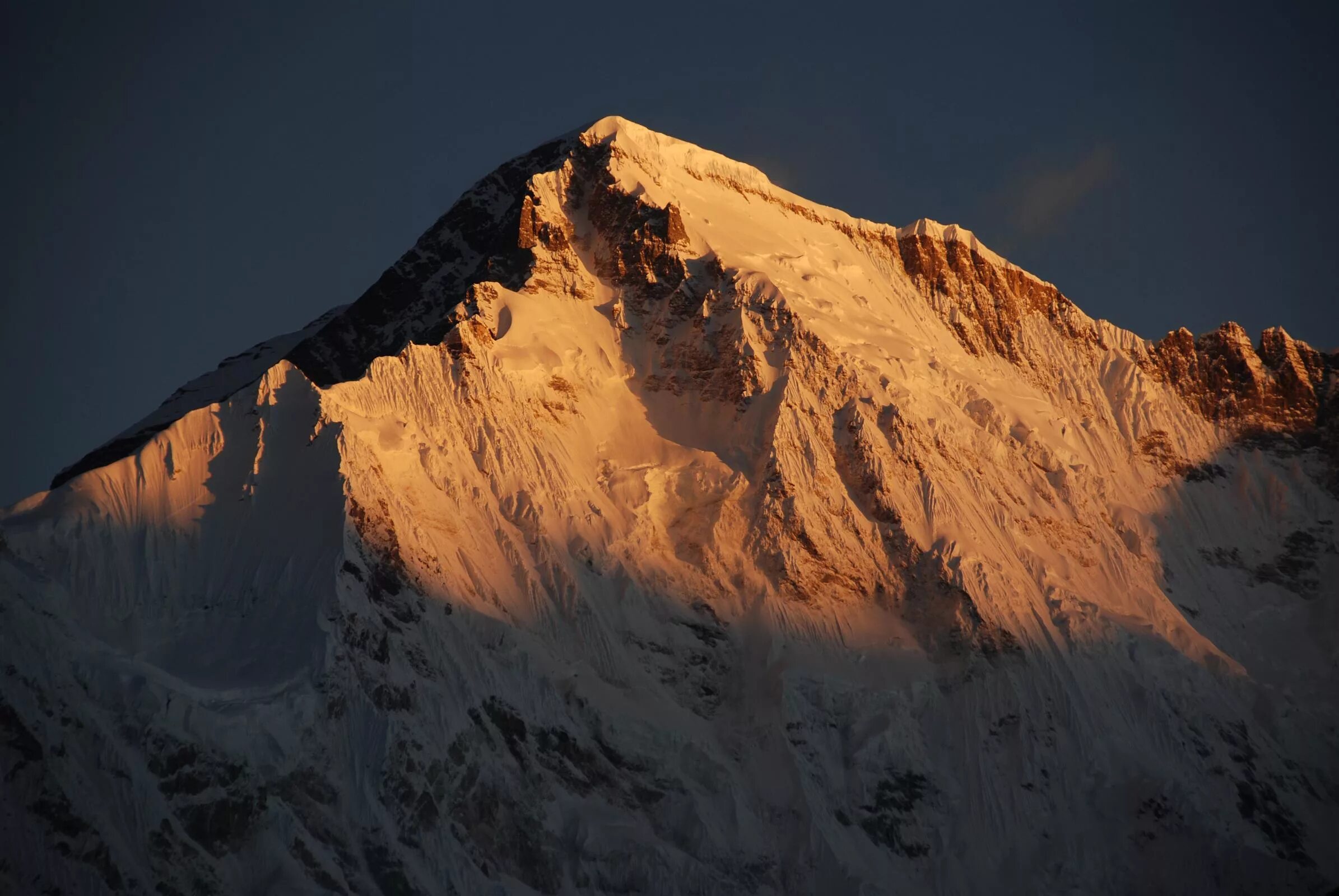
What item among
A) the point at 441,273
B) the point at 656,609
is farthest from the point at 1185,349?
the point at 656,609

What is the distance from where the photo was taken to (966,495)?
157000 millimetres

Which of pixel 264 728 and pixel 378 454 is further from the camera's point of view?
pixel 378 454

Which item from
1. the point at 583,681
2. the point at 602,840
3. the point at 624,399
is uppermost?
the point at 624,399

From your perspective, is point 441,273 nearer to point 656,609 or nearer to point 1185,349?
point 656,609

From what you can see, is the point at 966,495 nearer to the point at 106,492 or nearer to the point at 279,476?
the point at 279,476

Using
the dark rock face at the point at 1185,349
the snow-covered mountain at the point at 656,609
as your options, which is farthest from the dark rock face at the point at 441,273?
the dark rock face at the point at 1185,349

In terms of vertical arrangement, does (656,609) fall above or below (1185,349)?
below

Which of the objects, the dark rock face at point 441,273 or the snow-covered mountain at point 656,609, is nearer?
the snow-covered mountain at point 656,609

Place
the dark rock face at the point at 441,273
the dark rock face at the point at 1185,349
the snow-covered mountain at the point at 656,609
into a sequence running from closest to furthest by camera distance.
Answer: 1. the snow-covered mountain at the point at 656,609
2. the dark rock face at the point at 441,273
3. the dark rock face at the point at 1185,349

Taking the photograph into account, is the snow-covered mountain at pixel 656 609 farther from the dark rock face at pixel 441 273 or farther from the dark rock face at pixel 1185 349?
the dark rock face at pixel 1185 349

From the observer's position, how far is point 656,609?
467 ft

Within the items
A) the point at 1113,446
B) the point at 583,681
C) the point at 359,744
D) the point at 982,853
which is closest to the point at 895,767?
the point at 982,853

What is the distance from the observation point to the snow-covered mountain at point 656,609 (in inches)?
4695

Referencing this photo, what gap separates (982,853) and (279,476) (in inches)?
1986
